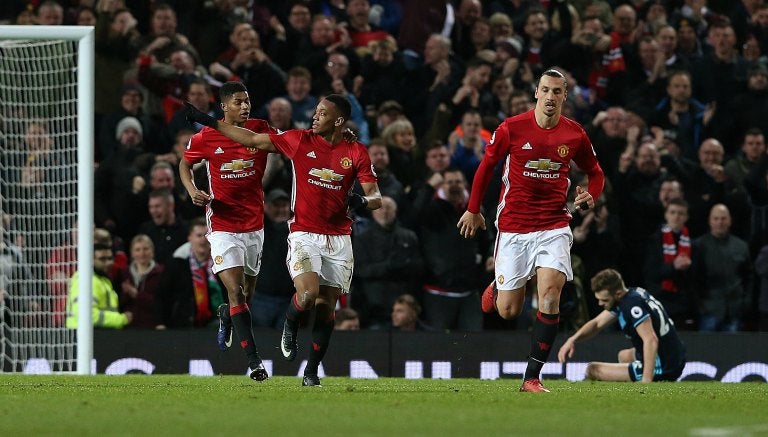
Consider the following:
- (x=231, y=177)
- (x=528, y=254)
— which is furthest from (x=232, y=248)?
(x=528, y=254)

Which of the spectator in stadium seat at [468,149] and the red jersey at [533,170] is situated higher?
the spectator in stadium seat at [468,149]

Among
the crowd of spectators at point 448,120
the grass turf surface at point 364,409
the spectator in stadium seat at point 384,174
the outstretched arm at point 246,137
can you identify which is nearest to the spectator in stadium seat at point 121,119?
the crowd of spectators at point 448,120

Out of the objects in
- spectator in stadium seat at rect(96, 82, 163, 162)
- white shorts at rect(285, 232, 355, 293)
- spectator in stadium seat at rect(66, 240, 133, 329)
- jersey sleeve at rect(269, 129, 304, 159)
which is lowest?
spectator in stadium seat at rect(66, 240, 133, 329)

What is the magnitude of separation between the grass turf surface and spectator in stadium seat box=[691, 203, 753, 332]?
396 cm

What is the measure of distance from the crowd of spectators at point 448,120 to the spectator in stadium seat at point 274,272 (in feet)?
0.10

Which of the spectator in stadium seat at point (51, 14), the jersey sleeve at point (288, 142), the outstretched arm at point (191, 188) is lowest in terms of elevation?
the outstretched arm at point (191, 188)

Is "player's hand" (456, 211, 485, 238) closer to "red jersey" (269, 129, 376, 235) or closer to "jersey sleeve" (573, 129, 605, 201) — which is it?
"red jersey" (269, 129, 376, 235)

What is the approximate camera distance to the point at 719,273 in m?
16.8

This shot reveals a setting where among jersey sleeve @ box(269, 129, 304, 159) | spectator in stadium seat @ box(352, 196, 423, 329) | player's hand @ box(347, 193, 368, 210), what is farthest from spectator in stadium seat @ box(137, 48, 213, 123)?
player's hand @ box(347, 193, 368, 210)

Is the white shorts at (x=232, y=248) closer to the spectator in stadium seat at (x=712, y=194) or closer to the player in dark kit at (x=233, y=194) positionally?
the player in dark kit at (x=233, y=194)

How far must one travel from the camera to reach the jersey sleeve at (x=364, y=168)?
467 inches

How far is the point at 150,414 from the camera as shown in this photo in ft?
29.6

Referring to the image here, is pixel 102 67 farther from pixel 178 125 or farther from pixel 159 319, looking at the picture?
pixel 159 319

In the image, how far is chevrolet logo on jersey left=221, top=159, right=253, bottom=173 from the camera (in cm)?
1267
